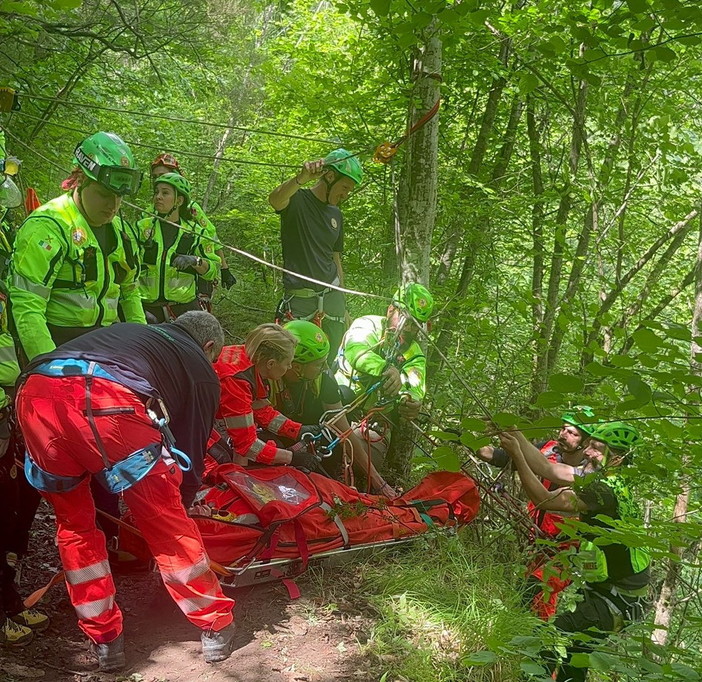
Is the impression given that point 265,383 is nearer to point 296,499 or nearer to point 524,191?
point 296,499

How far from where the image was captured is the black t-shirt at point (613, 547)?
3.93 m

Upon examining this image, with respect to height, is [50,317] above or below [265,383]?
above

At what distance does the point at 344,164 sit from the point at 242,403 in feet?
7.51

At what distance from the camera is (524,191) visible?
7.80 metres

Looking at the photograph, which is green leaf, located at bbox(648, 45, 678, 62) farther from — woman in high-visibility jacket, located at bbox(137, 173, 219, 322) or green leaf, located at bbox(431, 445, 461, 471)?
woman in high-visibility jacket, located at bbox(137, 173, 219, 322)

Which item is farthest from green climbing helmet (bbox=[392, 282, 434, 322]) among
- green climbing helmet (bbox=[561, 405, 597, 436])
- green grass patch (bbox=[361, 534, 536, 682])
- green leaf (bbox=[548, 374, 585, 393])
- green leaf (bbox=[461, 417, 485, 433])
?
green leaf (bbox=[548, 374, 585, 393])

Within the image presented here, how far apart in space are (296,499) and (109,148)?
7.49ft

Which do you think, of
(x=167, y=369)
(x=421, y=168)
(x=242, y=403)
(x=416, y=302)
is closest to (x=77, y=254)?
(x=167, y=369)

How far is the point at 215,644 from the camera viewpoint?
3.03m

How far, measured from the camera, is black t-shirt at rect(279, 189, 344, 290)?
213 inches

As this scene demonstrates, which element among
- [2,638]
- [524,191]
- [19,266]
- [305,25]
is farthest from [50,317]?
[305,25]

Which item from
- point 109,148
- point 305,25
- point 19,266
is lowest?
point 19,266

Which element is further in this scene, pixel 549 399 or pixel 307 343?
pixel 307 343

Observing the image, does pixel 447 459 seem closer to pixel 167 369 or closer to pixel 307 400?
pixel 167 369
